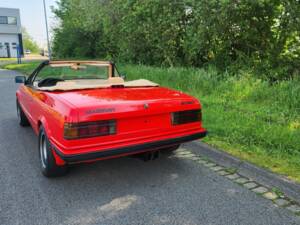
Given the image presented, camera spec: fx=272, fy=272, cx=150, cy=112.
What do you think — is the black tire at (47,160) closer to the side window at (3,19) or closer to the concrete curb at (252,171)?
the concrete curb at (252,171)

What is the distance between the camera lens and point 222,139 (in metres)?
4.45

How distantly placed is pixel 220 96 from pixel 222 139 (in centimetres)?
273

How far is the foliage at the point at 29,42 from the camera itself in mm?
102213

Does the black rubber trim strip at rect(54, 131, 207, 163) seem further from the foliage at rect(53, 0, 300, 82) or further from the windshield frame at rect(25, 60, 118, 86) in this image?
the foliage at rect(53, 0, 300, 82)

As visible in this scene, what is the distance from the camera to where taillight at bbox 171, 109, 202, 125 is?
3329mm

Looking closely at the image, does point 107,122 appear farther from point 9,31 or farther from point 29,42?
point 29,42

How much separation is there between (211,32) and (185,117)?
270 inches

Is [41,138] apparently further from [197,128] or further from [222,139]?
[222,139]

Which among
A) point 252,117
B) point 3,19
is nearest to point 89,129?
point 252,117

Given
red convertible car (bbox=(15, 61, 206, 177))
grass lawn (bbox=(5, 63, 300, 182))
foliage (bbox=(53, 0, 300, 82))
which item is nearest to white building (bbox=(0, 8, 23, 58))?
foliage (bbox=(53, 0, 300, 82))

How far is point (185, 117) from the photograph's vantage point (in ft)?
11.2

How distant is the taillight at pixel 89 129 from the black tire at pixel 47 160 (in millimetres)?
590

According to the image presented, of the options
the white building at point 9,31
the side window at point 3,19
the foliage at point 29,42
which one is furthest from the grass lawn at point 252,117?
the foliage at point 29,42

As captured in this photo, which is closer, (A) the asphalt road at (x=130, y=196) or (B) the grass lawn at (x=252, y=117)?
(A) the asphalt road at (x=130, y=196)
